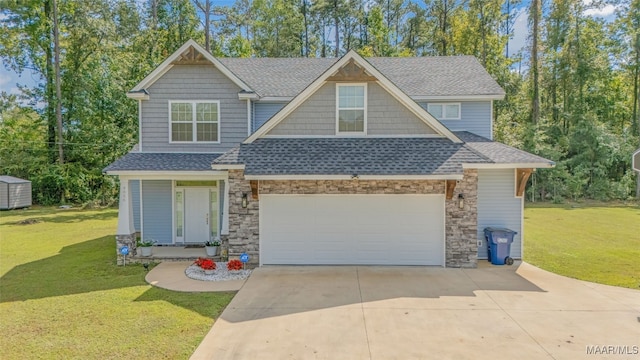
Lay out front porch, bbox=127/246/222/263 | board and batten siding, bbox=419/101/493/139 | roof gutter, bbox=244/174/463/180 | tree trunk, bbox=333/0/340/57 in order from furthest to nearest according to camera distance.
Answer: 1. tree trunk, bbox=333/0/340/57
2. board and batten siding, bbox=419/101/493/139
3. front porch, bbox=127/246/222/263
4. roof gutter, bbox=244/174/463/180

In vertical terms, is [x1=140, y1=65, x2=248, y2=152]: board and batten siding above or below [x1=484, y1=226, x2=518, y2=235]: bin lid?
above

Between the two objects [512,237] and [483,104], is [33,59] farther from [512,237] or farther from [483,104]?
[512,237]

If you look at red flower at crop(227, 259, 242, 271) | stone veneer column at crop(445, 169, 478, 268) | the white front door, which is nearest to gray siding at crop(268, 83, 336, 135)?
the white front door

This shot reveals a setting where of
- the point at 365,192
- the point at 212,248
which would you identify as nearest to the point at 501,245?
the point at 365,192

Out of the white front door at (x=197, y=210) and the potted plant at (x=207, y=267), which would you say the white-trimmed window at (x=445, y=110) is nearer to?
the white front door at (x=197, y=210)

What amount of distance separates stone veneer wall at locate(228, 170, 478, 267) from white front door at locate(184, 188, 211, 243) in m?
2.78

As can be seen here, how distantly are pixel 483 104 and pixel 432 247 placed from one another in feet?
23.0

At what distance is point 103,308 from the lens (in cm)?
754

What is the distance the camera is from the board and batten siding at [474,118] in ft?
46.3

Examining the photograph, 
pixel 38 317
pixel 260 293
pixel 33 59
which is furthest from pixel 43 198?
pixel 260 293

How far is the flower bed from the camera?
31.3 feet

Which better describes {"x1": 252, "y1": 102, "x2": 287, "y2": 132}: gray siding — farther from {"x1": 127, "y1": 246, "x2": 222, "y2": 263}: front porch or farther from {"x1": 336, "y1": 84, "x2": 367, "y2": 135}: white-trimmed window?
{"x1": 127, "y1": 246, "x2": 222, "y2": 263}: front porch

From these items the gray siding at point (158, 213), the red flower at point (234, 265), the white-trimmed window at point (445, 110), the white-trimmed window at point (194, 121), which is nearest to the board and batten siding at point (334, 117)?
the white-trimmed window at point (194, 121)

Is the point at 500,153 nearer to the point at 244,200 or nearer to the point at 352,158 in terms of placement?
the point at 352,158
